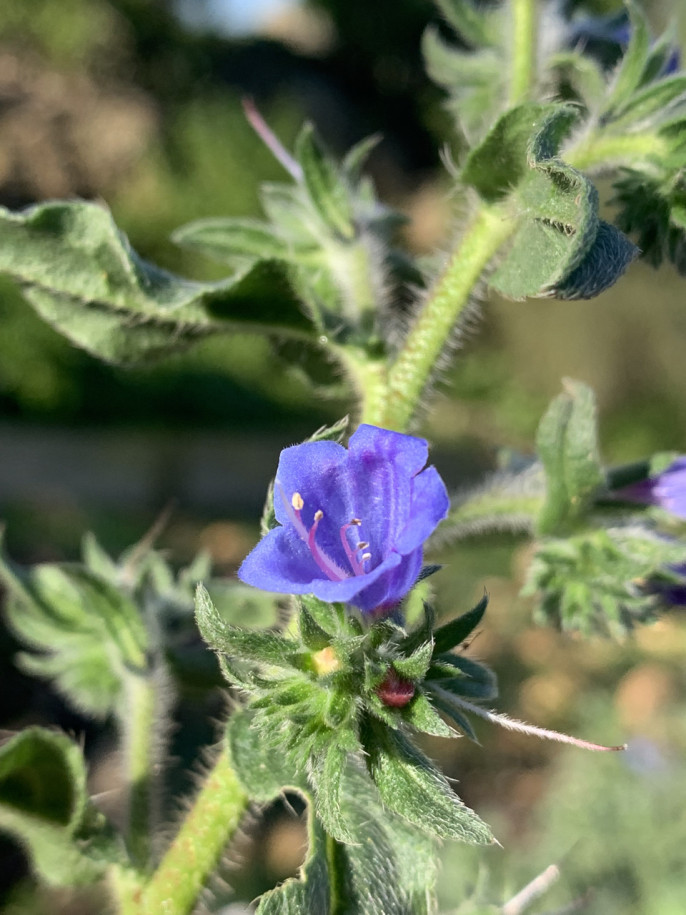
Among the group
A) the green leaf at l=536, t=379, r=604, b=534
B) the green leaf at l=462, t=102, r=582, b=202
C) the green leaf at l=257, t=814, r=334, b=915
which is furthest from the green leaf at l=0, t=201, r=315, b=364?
the green leaf at l=257, t=814, r=334, b=915

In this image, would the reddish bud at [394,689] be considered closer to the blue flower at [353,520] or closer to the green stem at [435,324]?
the blue flower at [353,520]

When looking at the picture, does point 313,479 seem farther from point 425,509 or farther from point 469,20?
point 469,20

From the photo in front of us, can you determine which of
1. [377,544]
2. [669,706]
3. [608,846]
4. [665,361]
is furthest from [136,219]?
[377,544]

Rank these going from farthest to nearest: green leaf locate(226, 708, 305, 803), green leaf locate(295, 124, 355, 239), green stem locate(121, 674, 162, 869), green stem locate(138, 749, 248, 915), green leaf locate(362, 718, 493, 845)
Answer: green leaf locate(295, 124, 355, 239), green stem locate(121, 674, 162, 869), green stem locate(138, 749, 248, 915), green leaf locate(226, 708, 305, 803), green leaf locate(362, 718, 493, 845)

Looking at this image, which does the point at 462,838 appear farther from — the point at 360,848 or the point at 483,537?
the point at 483,537

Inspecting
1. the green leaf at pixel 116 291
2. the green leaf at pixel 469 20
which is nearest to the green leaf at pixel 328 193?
the green leaf at pixel 116 291

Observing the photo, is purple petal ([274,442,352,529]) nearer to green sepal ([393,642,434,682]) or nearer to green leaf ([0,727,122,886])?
green sepal ([393,642,434,682])

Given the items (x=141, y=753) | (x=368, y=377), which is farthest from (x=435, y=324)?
(x=141, y=753)
